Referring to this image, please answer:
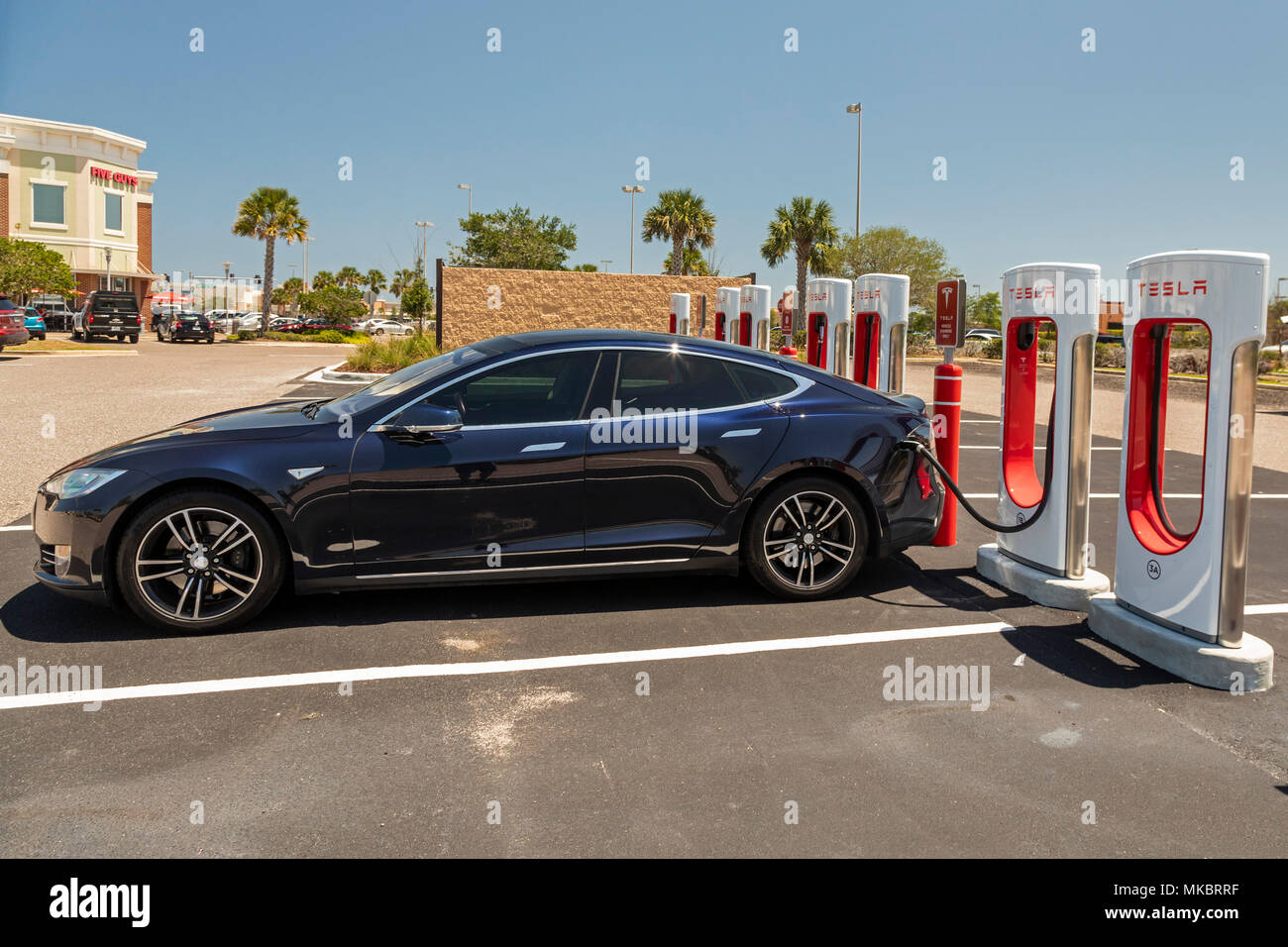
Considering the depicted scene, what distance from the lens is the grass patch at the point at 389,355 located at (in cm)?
2223

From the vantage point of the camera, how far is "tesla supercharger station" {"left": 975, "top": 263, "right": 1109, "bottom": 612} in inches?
220

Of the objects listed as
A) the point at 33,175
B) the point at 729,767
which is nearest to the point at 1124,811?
the point at 729,767

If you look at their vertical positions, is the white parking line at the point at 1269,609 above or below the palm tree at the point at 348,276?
below

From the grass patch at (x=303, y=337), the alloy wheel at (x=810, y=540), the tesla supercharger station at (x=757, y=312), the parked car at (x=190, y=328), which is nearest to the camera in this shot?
the alloy wheel at (x=810, y=540)

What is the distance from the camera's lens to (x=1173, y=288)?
462 cm

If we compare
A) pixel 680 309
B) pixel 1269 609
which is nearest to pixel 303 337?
pixel 680 309

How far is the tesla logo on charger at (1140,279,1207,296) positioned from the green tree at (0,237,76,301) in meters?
46.4

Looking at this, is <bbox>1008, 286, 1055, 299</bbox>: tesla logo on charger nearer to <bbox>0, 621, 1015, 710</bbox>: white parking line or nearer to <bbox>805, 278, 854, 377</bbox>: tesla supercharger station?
<bbox>0, 621, 1015, 710</bbox>: white parking line

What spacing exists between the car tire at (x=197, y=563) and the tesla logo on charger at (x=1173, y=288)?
4369mm

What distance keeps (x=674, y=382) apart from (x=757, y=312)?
7.45 metres

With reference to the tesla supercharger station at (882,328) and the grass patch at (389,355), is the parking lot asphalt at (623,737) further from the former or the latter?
the grass patch at (389,355)

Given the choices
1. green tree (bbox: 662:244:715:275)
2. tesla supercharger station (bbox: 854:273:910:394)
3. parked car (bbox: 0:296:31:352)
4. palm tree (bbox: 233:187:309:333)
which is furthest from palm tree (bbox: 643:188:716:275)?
tesla supercharger station (bbox: 854:273:910:394)

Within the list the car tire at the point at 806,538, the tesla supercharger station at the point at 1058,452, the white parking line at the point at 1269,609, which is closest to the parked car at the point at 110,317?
the car tire at the point at 806,538

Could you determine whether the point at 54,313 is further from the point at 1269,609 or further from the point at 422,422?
the point at 1269,609
